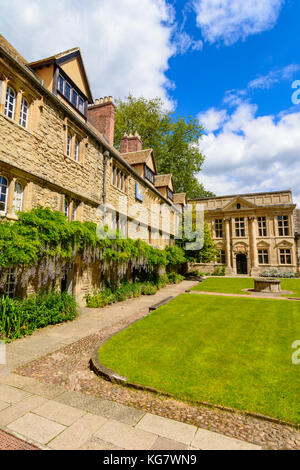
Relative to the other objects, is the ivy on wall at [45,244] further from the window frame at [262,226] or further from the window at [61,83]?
the window frame at [262,226]

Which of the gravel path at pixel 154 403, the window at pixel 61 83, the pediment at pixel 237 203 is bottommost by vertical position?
the gravel path at pixel 154 403

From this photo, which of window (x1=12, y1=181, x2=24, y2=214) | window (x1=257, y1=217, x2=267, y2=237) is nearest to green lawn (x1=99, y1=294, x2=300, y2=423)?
window (x1=12, y1=181, x2=24, y2=214)

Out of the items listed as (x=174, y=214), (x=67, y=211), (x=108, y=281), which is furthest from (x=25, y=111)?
(x=174, y=214)

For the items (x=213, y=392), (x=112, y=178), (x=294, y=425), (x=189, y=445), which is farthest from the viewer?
(x=112, y=178)

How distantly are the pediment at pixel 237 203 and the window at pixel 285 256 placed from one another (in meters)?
7.03

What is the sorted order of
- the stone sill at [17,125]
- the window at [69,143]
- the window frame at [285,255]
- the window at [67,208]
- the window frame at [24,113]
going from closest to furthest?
→ the stone sill at [17,125] → the window frame at [24,113] → the window at [67,208] → the window at [69,143] → the window frame at [285,255]

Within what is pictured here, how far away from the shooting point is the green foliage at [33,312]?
23.7 ft

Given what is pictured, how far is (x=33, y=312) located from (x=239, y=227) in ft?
104

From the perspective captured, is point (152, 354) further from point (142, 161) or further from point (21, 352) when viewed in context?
point (142, 161)

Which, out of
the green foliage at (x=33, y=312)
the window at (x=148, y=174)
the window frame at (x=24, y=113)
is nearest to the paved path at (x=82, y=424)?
the green foliage at (x=33, y=312)

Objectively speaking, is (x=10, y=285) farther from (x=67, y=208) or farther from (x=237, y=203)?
(x=237, y=203)

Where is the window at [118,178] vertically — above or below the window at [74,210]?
above

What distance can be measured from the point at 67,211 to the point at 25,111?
13.7 feet

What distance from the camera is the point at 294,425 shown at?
348 cm
